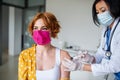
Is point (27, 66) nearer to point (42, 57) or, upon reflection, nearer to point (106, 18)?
point (42, 57)

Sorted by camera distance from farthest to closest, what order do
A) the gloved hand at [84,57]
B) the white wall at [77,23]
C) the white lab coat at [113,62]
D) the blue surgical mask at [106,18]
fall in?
the white wall at [77,23] < the gloved hand at [84,57] < the blue surgical mask at [106,18] < the white lab coat at [113,62]

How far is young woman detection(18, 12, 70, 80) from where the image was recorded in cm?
131

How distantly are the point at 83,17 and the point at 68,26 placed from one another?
45 centimetres

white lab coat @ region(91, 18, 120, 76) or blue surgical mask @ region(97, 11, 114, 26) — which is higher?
blue surgical mask @ region(97, 11, 114, 26)

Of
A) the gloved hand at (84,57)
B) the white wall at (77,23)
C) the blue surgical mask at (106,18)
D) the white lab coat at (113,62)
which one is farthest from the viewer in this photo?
the white wall at (77,23)

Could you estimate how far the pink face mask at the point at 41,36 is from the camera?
130 centimetres

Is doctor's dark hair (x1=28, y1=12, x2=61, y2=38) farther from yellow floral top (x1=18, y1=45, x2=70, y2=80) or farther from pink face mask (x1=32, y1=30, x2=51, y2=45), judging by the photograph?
yellow floral top (x1=18, y1=45, x2=70, y2=80)

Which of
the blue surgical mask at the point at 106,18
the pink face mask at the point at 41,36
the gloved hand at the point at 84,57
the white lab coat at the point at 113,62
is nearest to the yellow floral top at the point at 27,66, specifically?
the pink face mask at the point at 41,36

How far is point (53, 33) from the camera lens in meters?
1.41

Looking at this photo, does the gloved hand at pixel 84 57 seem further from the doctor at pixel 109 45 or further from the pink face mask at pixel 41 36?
the pink face mask at pixel 41 36

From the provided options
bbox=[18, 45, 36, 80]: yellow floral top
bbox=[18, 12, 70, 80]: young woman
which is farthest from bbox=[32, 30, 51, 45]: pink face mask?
bbox=[18, 45, 36, 80]: yellow floral top

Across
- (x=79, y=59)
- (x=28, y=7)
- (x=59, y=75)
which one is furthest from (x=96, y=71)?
(x=28, y=7)

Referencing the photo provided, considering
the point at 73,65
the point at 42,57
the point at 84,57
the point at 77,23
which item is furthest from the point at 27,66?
the point at 77,23

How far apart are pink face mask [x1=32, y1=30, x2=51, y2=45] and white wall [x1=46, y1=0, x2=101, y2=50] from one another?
2.33 metres
